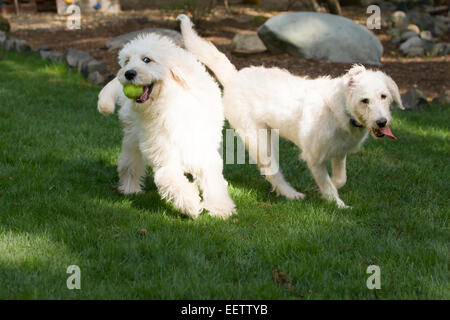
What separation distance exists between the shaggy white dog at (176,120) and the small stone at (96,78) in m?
4.83

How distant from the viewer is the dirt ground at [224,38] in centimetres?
977

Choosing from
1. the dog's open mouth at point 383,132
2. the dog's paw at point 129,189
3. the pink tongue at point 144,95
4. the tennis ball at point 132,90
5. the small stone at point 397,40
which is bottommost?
the dog's paw at point 129,189

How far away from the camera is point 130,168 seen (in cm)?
540

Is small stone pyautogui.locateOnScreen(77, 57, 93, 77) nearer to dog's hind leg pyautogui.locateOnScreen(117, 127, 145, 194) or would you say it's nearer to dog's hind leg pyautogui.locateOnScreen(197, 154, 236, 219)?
dog's hind leg pyautogui.locateOnScreen(117, 127, 145, 194)

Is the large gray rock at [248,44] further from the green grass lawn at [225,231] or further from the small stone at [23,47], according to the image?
the green grass lawn at [225,231]

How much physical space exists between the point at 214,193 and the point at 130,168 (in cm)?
106

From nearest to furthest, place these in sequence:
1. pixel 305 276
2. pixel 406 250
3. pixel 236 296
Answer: pixel 236 296
pixel 305 276
pixel 406 250

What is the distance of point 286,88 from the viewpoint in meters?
5.48

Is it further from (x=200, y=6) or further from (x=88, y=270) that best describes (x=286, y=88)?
(x=200, y=6)

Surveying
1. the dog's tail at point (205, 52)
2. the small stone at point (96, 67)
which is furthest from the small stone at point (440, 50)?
the dog's tail at point (205, 52)

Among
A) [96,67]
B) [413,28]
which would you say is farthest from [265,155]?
[413,28]

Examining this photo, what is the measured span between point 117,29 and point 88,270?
37.0 feet

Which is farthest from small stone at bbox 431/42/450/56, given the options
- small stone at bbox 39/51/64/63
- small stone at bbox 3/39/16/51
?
small stone at bbox 3/39/16/51
